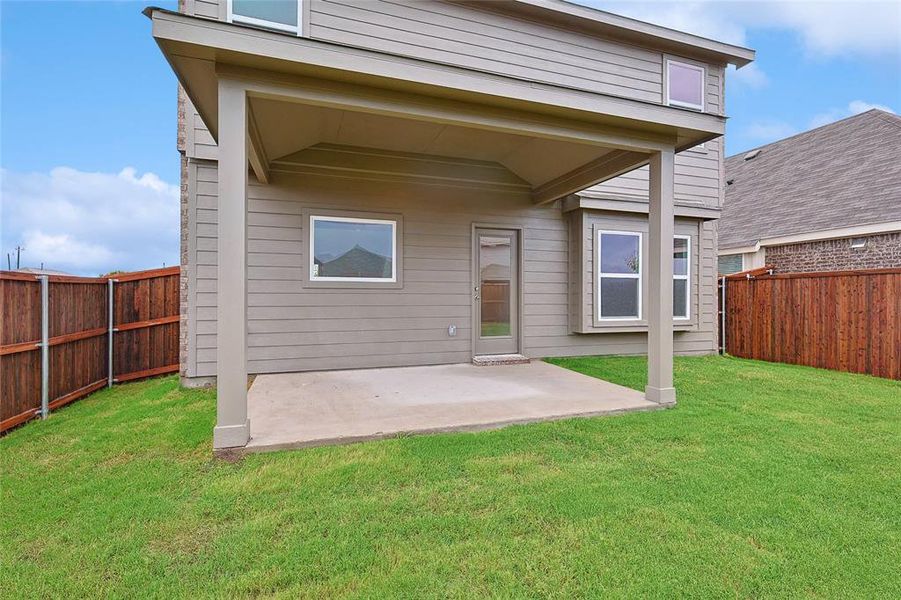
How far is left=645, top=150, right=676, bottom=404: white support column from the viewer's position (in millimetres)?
4102

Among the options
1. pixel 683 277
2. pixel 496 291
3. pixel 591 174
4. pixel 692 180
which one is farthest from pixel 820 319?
pixel 496 291

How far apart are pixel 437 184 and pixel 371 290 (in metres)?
1.77

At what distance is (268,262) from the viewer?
530cm

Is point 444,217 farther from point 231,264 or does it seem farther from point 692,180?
point 692,180

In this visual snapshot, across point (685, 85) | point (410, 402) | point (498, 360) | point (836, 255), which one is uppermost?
point (685, 85)

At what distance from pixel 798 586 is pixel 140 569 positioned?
8.74 ft

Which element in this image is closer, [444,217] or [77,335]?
[77,335]

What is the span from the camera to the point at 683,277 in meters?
7.15

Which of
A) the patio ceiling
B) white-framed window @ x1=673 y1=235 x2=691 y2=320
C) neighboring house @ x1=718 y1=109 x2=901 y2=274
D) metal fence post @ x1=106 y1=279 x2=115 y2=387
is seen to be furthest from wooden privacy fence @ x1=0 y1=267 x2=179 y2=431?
neighboring house @ x1=718 y1=109 x2=901 y2=274

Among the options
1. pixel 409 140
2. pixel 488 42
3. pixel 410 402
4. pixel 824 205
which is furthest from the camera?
pixel 824 205

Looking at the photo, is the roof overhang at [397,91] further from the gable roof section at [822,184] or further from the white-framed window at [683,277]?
the gable roof section at [822,184]

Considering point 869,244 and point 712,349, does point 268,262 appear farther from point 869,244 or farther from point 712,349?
point 869,244

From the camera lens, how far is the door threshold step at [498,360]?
19.7 ft

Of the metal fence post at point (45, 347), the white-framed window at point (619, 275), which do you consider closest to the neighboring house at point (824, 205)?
the white-framed window at point (619, 275)
